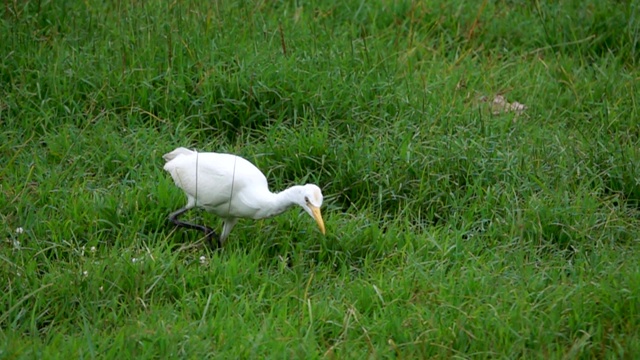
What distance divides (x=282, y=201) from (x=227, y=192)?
10.8 inches

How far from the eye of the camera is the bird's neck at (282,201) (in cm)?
437

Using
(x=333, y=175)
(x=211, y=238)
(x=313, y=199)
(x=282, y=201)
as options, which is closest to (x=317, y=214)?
(x=313, y=199)

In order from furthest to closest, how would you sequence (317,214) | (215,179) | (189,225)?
(189,225) → (215,179) → (317,214)

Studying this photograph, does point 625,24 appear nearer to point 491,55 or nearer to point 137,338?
point 491,55

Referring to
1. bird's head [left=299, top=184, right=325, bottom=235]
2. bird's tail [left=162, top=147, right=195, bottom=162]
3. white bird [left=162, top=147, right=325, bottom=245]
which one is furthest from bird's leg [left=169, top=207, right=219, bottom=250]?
bird's head [left=299, top=184, right=325, bottom=235]

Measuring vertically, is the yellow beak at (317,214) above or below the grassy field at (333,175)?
above

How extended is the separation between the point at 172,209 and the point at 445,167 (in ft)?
4.77

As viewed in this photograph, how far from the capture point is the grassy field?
3.94 m

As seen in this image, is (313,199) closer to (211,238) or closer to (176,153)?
(211,238)

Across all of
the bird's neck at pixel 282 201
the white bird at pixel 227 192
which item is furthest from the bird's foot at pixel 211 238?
the bird's neck at pixel 282 201

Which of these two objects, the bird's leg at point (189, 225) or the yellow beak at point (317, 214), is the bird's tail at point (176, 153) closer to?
A: the bird's leg at point (189, 225)

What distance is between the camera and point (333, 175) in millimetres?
5180

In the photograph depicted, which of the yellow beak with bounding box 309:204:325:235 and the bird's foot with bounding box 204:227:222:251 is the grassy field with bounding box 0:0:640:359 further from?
the yellow beak with bounding box 309:204:325:235

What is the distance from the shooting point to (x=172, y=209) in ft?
15.8
